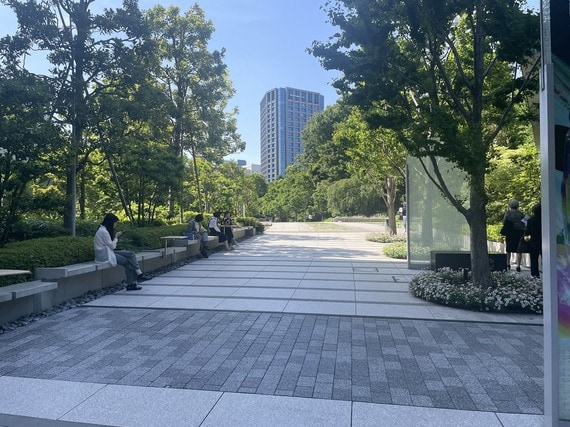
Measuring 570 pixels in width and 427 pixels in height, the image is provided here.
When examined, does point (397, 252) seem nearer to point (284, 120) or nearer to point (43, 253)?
point (43, 253)

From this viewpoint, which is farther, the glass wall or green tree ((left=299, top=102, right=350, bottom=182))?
green tree ((left=299, top=102, right=350, bottom=182))

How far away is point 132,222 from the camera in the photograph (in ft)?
45.5

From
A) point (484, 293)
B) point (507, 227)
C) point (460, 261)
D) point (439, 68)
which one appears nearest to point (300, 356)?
point (484, 293)

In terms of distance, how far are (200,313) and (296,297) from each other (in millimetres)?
1864

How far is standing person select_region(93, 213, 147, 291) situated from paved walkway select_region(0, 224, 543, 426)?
0.67 m

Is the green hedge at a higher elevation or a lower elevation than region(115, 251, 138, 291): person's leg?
higher

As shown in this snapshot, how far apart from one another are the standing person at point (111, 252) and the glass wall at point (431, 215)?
6.52 meters

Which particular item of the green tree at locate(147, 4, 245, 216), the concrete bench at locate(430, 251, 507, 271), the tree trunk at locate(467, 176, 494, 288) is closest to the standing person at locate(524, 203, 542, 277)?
the concrete bench at locate(430, 251, 507, 271)

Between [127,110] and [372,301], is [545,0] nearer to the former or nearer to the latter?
[372,301]

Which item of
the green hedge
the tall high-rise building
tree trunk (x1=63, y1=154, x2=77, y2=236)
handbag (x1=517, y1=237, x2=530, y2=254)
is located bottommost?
handbag (x1=517, y1=237, x2=530, y2=254)

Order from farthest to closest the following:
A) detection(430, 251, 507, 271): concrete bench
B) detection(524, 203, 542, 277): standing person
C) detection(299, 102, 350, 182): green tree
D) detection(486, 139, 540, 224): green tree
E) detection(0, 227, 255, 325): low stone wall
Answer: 1. detection(299, 102, 350, 182): green tree
2. detection(486, 139, 540, 224): green tree
3. detection(430, 251, 507, 271): concrete bench
4. detection(524, 203, 542, 277): standing person
5. detection(0, 227, 255, 325): low stone wall

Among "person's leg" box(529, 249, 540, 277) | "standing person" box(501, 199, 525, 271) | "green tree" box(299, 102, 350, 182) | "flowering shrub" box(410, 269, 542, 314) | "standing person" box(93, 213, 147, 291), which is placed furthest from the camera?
"green tree" box(299, 102, 350, 182)

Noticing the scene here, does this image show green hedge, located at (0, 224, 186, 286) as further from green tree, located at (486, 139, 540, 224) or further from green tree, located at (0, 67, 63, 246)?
green tree, located at (486, 139, 540, 224)

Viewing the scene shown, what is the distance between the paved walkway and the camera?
3244 millimetres
